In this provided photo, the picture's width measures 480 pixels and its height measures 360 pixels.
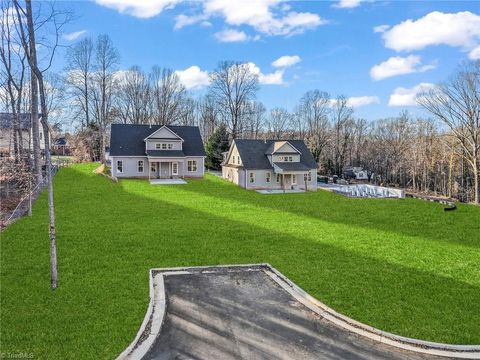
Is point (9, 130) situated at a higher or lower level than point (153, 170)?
higher

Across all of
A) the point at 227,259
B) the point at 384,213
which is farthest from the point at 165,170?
the point at 227,259

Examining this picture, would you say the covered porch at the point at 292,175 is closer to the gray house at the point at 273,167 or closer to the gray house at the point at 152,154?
the gray house at the point at 273,167

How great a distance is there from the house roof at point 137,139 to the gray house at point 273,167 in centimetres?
507

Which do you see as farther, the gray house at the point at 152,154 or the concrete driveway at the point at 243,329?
the gray house at the point at 152,154

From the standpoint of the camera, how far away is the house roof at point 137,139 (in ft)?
114

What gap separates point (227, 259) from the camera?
461 inches

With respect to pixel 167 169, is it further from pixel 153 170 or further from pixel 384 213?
pixel 384 213

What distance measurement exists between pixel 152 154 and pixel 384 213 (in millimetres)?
22482

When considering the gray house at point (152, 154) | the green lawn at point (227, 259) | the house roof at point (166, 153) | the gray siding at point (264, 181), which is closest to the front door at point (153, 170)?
the gray house at point (152, 154)

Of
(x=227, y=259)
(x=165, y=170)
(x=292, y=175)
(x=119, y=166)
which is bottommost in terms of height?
(x=227, y=259)

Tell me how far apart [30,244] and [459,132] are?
130 feet

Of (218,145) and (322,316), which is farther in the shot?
(218,145)

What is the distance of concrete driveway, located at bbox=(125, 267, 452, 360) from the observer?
6.51m

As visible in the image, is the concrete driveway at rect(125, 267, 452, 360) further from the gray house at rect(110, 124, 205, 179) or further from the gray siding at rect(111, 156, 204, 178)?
the gray siding at rect(111, 156, 204, 178)
